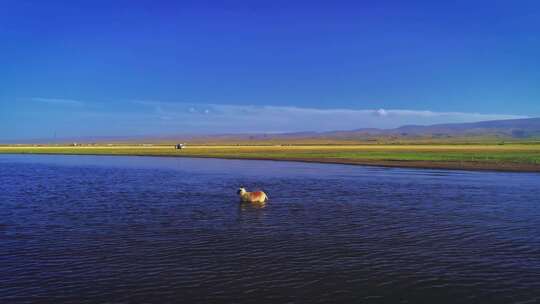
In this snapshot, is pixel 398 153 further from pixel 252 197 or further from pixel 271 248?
pixel 271 248

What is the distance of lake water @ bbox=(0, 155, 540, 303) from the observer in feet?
38.2

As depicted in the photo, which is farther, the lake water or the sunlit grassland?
the sunlit grassland

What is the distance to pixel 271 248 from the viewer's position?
1568cm

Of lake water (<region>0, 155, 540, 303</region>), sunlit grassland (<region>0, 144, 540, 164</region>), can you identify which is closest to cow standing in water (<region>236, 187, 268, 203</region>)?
lake water (<region>0, 155, 540, 303</region>)

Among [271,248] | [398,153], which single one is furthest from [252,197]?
[398,153]

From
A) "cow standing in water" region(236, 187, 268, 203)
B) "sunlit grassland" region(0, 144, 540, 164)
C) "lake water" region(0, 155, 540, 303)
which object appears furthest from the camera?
"sunlit grassland" region(0, 144, 540, 164)

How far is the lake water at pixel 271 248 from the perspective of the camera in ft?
38.2

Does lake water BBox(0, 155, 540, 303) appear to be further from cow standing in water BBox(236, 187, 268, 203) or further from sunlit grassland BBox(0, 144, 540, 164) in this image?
sunlit grassland BBox(0, 144, 540, 164)

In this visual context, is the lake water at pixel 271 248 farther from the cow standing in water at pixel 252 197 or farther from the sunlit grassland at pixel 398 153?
the sunlit grassland at pixel 398 153

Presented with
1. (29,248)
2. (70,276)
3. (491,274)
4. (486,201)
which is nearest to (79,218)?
(29,248)

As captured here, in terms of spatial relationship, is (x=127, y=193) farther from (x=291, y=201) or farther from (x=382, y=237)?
(x=382, y=237)

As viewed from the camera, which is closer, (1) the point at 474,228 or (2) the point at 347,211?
(1) the point at 474,228

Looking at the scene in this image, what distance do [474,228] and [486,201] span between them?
330 inches

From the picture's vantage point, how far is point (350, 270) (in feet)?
43.5
